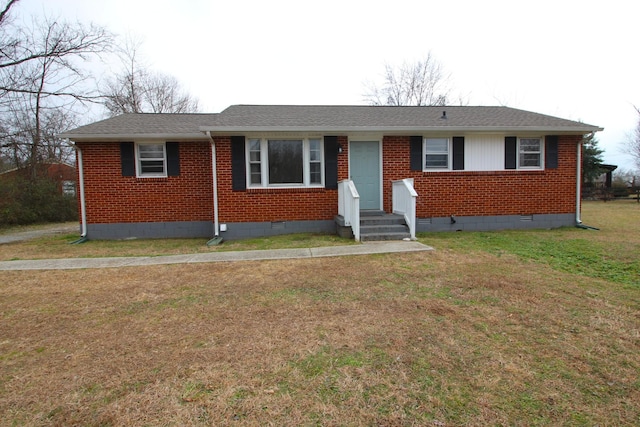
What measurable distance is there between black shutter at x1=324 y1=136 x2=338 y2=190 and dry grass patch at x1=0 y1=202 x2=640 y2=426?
15.1ft

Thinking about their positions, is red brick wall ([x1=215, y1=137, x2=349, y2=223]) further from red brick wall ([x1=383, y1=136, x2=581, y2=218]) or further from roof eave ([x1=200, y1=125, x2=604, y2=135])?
red brick wall ([x1=383, y1=136, x2=581, y2=218])

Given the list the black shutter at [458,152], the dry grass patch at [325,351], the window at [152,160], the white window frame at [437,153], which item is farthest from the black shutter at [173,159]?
the black shutter at [458,152]

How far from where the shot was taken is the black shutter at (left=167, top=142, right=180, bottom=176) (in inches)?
387

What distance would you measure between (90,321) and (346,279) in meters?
3.24

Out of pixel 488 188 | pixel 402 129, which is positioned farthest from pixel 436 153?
pixel 488 188

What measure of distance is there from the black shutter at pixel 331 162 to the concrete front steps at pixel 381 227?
1.03 metres

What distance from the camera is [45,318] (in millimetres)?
3873

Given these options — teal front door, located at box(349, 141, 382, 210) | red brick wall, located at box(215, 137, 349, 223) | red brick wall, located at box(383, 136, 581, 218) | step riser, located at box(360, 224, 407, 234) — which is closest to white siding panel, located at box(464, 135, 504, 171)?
red brick wall, located at box(383, 136, 581, 218)

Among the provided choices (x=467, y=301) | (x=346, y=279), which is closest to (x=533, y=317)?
(x=467, y=301)

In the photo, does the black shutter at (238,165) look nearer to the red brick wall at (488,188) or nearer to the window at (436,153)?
the red brick wall at (488,188)

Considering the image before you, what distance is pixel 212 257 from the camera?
22.8 feet

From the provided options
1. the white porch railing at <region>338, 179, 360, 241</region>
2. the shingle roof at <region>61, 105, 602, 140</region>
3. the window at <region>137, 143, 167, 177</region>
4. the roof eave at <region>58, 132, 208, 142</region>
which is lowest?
the white porch railing at <region>338, 179, 360, 241</region>

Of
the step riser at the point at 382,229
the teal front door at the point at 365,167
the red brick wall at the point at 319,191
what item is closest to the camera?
the step riser at the point at 382,229

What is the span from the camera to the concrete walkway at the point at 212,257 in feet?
21.3
